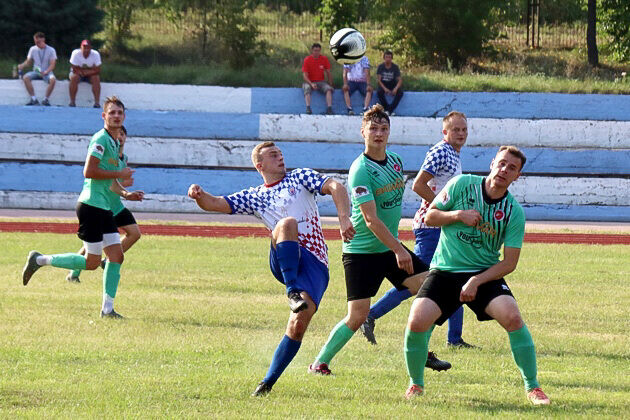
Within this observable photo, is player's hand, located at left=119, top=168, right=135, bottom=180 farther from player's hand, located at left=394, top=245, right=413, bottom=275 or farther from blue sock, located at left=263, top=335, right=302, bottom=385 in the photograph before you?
blue sock, located at left=263, top=335, right=302, bottom=385

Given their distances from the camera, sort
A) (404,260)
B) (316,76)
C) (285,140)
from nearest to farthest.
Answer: (404,260), (285,140), (316,76)

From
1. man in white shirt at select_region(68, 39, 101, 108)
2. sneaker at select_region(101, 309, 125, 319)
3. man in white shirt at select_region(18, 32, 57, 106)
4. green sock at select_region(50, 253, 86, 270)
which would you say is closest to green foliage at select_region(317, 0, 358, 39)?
man in white shirt at select_region(68, 39, 101, 108)

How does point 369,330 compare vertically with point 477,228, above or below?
below

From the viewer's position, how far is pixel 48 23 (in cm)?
3344

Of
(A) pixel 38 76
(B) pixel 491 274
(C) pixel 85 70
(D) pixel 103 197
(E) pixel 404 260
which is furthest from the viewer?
(A) pixel 38 76

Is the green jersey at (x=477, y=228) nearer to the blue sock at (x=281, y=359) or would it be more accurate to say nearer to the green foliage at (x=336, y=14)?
the blue sock at (x=281, y=359)

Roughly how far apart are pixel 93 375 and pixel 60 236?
1226 centimetres

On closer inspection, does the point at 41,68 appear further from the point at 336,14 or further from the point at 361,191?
the point at 361,191

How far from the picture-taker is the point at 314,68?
28938 mm

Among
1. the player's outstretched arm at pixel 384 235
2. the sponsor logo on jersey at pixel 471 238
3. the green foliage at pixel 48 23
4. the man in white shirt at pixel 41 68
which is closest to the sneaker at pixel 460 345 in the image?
the player's outstretched arm at pixel 384 235

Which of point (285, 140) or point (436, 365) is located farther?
point (285, 140)

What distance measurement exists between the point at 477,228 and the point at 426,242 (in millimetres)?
2441

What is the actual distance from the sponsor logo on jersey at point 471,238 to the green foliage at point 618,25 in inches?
1128

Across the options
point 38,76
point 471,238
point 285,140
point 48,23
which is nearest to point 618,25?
point 285,140
